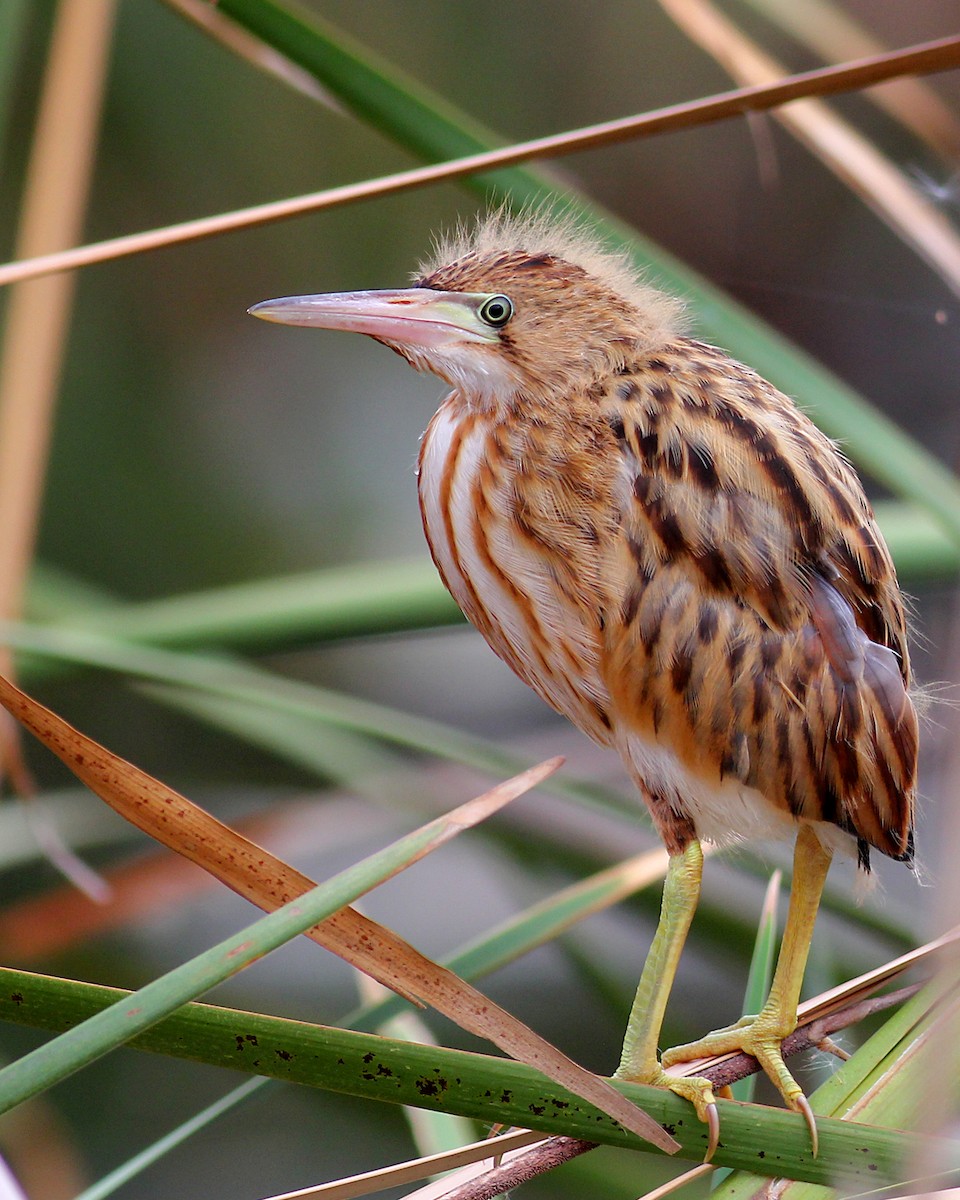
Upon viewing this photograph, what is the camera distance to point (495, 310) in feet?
3.19

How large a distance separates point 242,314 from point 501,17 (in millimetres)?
747

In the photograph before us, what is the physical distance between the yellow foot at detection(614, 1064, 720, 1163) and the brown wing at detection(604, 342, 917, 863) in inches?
9.4

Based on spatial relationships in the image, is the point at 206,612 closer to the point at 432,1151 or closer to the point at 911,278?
the point at 432,1151

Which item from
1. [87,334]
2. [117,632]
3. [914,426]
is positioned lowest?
[117,632]

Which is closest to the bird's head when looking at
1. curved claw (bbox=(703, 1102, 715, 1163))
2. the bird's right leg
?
the bird's right leg

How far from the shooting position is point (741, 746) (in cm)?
103

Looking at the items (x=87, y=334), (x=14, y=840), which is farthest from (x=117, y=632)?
(x=87, y=334)

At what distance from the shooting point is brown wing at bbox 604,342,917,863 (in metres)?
0.97

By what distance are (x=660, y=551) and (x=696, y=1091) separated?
0.38 metres

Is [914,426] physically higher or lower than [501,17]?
lower

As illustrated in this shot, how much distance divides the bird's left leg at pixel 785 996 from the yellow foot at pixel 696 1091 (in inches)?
4.1

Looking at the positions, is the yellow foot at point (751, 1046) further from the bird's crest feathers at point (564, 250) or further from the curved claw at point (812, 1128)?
the bird's crest feathers at point (564, 250)

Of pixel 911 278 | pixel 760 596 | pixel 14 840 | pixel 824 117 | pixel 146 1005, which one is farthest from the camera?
pixel 911 278

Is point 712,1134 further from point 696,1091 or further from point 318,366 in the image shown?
point 318,366
